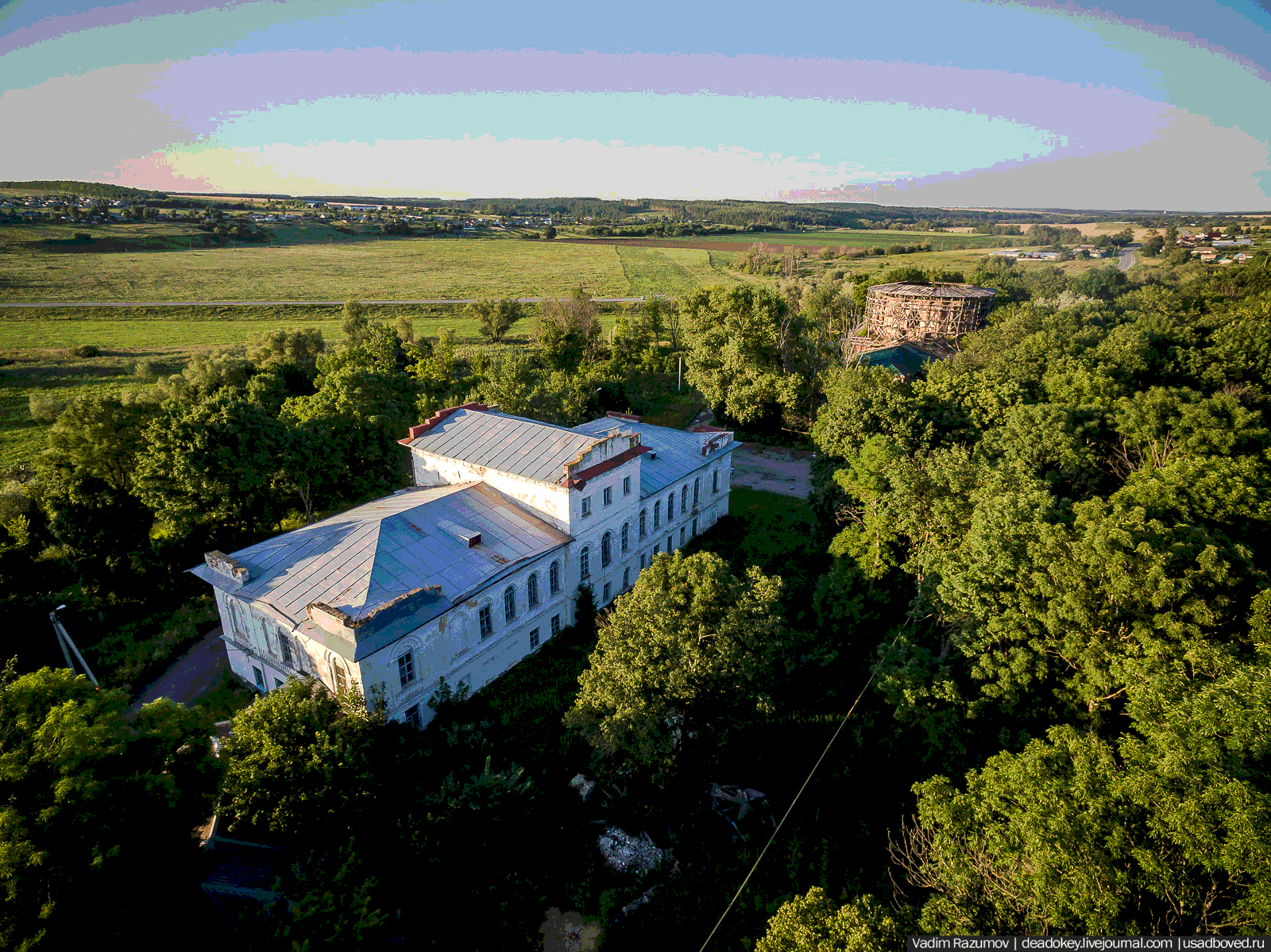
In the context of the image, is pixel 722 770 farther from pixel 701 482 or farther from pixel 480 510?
pixel 701 482

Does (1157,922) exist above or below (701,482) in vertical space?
above

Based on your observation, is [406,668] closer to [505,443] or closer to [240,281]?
[505,443]

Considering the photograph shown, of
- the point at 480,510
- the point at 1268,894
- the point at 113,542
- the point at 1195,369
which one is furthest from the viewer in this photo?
the point at 1195,369

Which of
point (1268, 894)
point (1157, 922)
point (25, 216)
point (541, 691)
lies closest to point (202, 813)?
point (541, 691)

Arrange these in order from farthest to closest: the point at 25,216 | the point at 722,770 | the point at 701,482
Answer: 1. the point at 25,216
2. the point at 701,482
3. the point at 722,770

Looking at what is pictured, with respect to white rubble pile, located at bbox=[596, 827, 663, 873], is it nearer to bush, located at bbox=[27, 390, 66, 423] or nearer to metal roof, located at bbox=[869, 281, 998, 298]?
bush, located at bbox=[27, 390, 66, 423]

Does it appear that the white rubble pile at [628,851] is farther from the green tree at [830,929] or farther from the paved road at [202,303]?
the paved road at [202,303]

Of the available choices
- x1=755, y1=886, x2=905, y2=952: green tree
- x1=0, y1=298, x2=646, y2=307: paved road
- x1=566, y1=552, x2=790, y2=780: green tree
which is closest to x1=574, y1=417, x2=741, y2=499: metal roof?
x1=566, y1=552, x2=790, y2=780: green tree
